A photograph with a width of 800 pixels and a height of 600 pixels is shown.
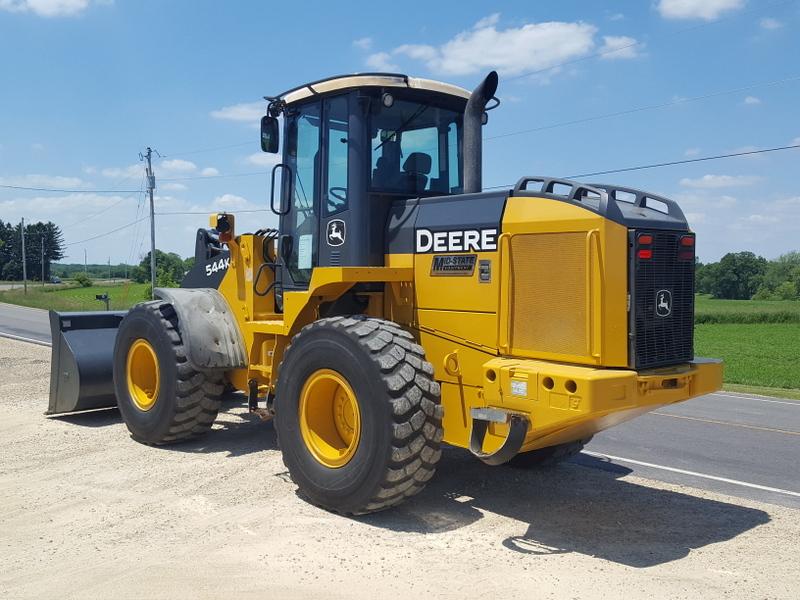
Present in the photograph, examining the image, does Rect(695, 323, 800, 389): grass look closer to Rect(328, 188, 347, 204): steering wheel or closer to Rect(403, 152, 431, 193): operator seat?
Rect(403, 152, 431, 193): operator seat

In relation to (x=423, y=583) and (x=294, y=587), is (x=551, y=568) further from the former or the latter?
(x=294, y=587)

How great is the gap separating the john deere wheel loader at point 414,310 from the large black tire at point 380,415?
0.01 meters

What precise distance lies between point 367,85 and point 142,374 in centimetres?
413

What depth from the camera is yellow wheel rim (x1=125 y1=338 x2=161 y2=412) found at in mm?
8164

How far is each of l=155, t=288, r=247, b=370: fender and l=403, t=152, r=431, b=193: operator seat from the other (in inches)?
94.0

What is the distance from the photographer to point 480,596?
429 cm

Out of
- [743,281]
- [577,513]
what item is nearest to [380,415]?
[577,513]

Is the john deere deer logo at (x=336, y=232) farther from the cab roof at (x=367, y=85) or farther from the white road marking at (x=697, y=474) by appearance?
the white road marking at (x=697, y=474)

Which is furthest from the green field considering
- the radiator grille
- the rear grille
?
the radiator grille

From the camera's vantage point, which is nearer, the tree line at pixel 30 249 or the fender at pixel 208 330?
the fender at pixel 208 330

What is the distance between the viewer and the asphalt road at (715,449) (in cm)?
708

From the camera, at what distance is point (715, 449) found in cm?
858

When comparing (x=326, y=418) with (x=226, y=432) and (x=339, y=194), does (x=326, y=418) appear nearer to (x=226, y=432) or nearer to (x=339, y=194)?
(x=339, y=194)

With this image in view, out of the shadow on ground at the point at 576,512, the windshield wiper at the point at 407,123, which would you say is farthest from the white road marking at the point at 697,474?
the windshield wiper at the point at 407,123
